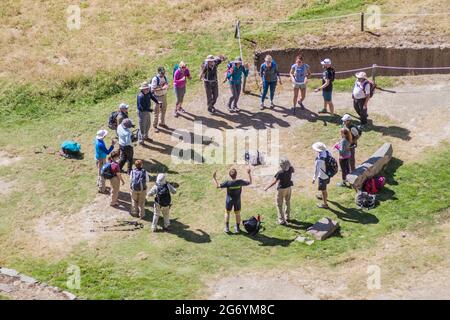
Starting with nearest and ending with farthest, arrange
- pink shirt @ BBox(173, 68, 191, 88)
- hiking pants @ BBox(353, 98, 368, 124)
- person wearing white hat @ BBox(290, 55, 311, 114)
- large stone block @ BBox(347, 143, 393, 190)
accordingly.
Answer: large stone block @ BBox(347, 143, 393, 190), hiking pants @ BBox(353, 98, 368, 124), person wearing white hat @ BBox(290, 55, 311, 114), pink shirt @ BBox(173, 68, 191, 88)

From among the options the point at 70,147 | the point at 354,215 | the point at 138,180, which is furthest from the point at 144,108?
the point at 354,215

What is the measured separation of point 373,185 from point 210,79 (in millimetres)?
7436

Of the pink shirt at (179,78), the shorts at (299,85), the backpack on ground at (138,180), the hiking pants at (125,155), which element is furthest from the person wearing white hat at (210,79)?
the backpack on ground at (138,180)

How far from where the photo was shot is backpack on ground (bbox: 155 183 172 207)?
2208 cm

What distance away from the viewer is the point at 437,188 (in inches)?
927

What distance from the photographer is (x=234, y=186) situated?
21625mm

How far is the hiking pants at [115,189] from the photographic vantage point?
23.7 metres

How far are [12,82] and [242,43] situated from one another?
892 centimetres

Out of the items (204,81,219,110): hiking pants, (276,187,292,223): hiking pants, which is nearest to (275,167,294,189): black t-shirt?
(276,187,292,223): hiking pants

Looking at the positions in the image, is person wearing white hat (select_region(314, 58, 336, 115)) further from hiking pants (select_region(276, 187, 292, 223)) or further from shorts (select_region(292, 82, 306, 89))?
hiking pants (select_region(276, 187, 292, 223))

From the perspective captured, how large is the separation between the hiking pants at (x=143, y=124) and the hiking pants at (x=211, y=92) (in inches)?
107

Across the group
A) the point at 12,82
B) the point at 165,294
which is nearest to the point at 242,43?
the point at 12,82

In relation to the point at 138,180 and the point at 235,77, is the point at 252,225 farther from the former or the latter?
the point at 235,77

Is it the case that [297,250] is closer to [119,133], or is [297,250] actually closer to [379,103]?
[119,133]
